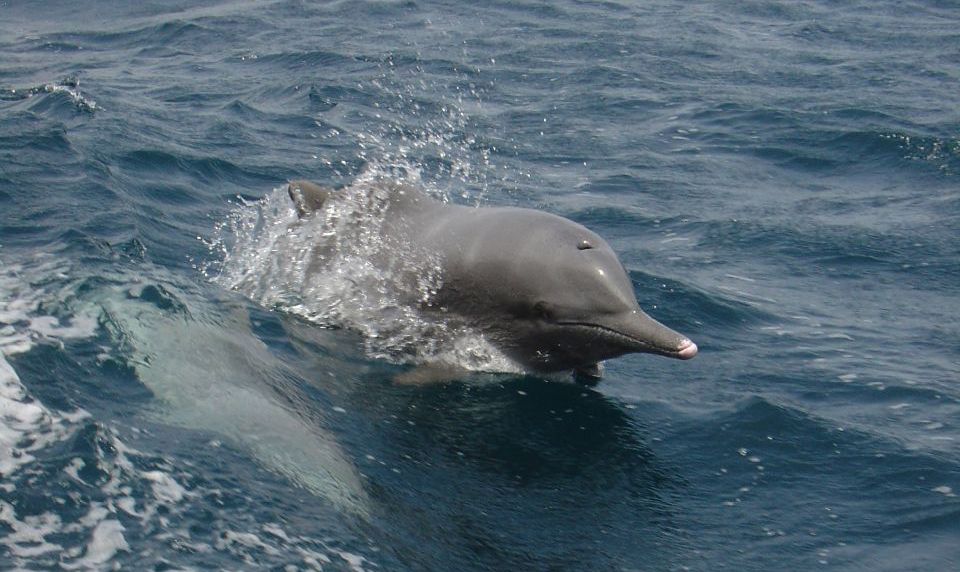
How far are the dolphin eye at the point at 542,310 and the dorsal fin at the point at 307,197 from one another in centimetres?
271

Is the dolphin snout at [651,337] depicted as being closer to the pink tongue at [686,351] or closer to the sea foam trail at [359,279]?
the pink tongue at [686,351]

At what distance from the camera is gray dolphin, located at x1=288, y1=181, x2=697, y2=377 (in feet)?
28.8

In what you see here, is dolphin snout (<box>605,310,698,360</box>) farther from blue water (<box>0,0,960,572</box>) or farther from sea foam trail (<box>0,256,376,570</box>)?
sea foam trail (<box>0,256,376,570</box>)

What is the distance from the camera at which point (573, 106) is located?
764 inches

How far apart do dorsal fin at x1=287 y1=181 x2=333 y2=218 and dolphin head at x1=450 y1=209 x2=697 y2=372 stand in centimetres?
207

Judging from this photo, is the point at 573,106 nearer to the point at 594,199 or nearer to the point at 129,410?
the point at 594,199

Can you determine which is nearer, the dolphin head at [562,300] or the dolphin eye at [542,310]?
the dolphin head at [562,300]

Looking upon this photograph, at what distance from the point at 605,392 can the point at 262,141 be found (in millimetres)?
9092

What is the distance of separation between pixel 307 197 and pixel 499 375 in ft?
9.11

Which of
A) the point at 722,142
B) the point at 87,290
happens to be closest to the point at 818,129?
the point at 722,142

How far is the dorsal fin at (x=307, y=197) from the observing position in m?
11.0

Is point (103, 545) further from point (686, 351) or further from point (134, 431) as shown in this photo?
point (686, 351)

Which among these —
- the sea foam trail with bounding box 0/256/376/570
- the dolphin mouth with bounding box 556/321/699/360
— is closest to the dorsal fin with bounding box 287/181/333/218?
the sea foam trail with bounding box 0/256/376/570

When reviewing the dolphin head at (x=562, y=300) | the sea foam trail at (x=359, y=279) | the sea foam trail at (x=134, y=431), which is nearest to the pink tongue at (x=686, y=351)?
the dolphin head at (x=562, y=300)
